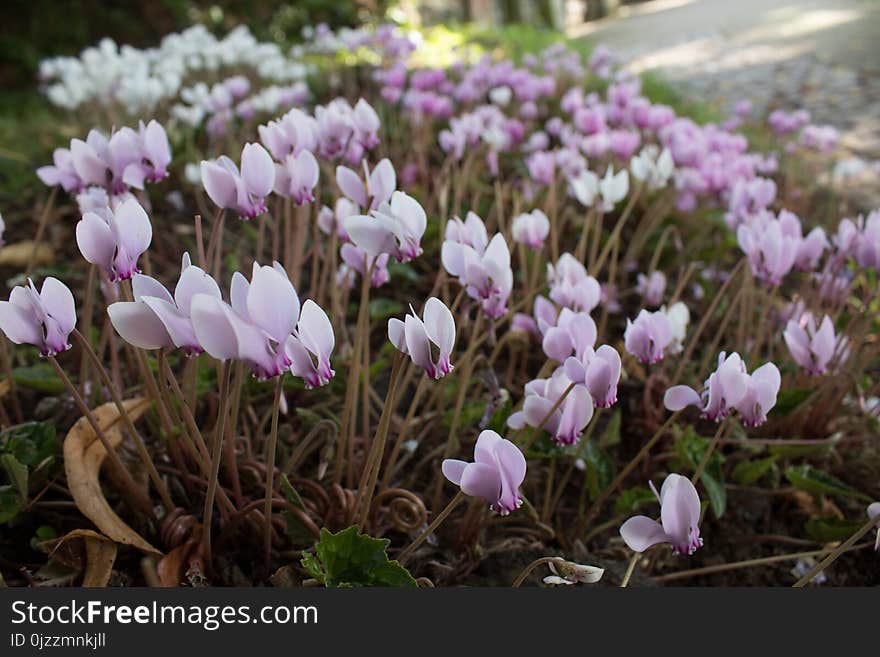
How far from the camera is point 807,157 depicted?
406 centimetres

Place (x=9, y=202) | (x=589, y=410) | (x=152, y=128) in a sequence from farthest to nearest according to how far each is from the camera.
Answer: (x=9, y=202) → (x=152, y=128) → (x=589, y=410)

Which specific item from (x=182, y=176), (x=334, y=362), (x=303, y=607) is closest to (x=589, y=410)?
(x=303, y=607)

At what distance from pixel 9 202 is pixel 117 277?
6.42 feet

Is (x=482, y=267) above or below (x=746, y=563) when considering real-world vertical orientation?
above

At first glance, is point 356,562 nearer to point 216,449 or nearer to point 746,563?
point 216,449

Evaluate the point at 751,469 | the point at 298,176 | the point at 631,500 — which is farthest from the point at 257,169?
the point at 751,469

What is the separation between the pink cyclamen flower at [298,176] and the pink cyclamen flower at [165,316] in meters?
0.43

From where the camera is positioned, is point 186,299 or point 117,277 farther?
point 117,277

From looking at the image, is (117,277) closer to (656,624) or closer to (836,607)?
(656,624)

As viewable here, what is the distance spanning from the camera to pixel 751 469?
4.87ft

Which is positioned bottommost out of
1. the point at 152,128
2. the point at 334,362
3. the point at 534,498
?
the point at 534,498

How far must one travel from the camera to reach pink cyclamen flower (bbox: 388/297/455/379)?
88 centimetres

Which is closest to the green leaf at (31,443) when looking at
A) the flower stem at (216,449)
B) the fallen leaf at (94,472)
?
the fallen leaf at (94,472)

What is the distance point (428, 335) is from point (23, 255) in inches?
65.6
